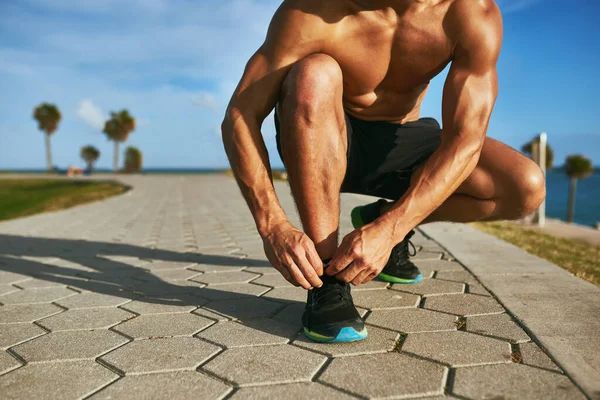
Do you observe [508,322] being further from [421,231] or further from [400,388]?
[421,231]

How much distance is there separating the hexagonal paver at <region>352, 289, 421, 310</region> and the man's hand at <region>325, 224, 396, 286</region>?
495mm

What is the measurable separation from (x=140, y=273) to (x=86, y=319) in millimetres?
878

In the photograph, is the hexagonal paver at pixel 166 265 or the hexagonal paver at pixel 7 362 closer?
the hexagonal paver at pixel 7 362

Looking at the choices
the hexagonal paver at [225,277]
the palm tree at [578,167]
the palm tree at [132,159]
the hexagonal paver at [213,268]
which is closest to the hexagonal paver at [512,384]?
the hexagonal paver at [225,277]

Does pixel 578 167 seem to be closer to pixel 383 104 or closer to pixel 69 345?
pixel 383 104

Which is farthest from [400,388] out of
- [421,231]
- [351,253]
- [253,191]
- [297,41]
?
[421,231]

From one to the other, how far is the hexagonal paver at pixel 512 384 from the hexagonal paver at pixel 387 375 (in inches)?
2.4

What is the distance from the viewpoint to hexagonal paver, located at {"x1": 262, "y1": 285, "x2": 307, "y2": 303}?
2.04 metres

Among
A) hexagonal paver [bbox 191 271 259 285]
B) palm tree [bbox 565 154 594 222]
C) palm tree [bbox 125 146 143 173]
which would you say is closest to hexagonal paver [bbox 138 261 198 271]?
hexagonal paver [bbox 191 271 259 285]

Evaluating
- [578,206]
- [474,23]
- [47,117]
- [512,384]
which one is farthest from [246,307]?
[578,206]

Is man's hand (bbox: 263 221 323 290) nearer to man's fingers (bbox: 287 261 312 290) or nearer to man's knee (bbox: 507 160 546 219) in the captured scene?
man's fingers (bbox: 287 261 312 290)

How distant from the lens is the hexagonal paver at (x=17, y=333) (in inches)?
62.2

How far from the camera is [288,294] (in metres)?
2.11

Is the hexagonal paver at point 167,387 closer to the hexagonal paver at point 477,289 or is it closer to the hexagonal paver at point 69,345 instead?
the hexagonal paver at point 69,345
